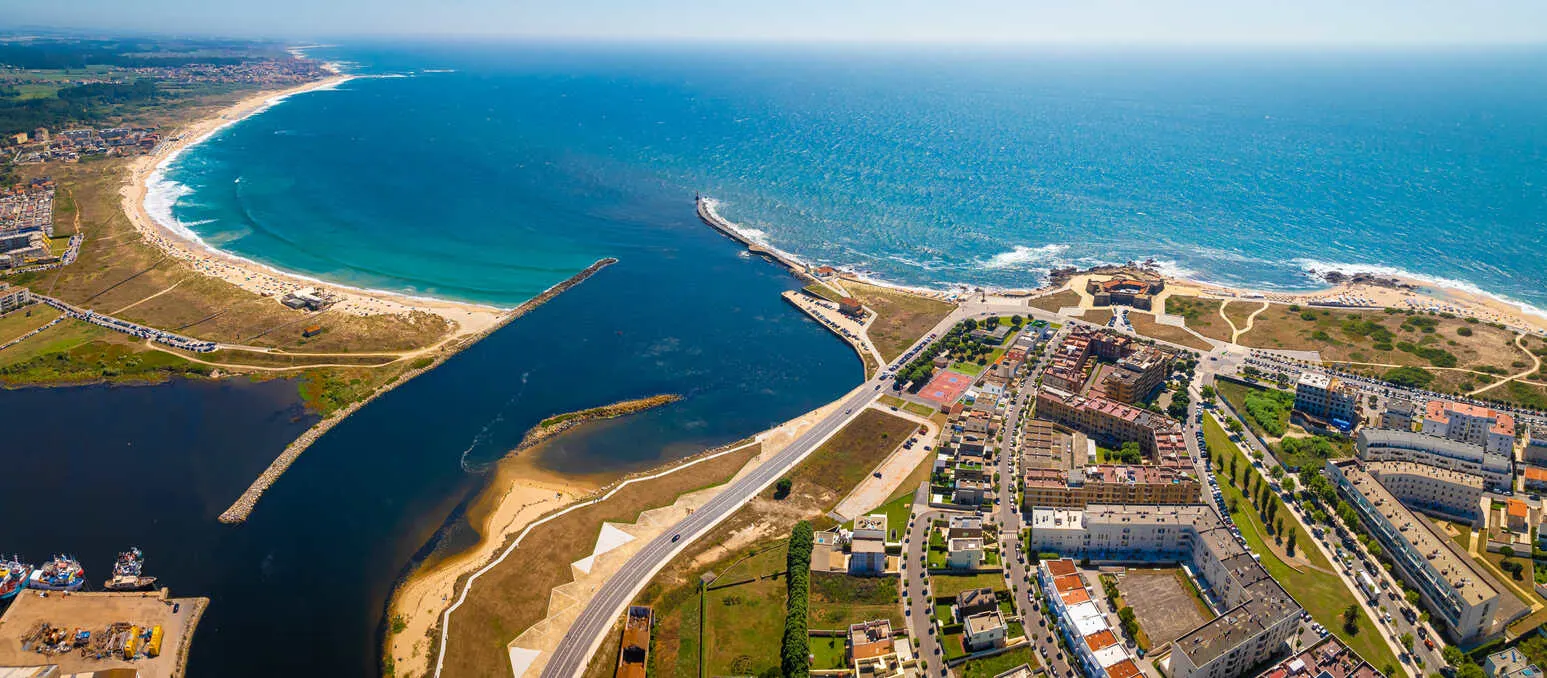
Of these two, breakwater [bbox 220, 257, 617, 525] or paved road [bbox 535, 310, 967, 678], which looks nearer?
paved road [bbox 535, 310, 967, 678]

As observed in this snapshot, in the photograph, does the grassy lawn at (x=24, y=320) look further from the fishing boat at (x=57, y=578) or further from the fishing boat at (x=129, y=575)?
the fishing boat at (x=129, y=575)

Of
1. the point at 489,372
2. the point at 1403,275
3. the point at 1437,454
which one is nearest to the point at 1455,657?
the point at 1437,454

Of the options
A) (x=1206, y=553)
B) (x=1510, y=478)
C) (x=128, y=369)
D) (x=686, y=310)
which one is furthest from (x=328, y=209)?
(x=1510, y=478)

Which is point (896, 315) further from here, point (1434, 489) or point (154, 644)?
point (154, 644)

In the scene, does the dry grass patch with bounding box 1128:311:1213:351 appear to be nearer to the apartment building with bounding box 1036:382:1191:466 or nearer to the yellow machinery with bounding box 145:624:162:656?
the apartment building with bounding box 1036:382:1191:466

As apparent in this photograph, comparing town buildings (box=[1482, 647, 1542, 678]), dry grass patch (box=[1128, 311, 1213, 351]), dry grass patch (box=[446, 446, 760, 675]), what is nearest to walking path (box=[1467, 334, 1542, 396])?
dry grass patch (box=[1128, 311, 1213, 351])

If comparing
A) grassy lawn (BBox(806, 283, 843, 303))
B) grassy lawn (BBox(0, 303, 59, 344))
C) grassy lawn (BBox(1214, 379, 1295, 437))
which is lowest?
grassy lawn (BBox(0, 303, 59, 344))
